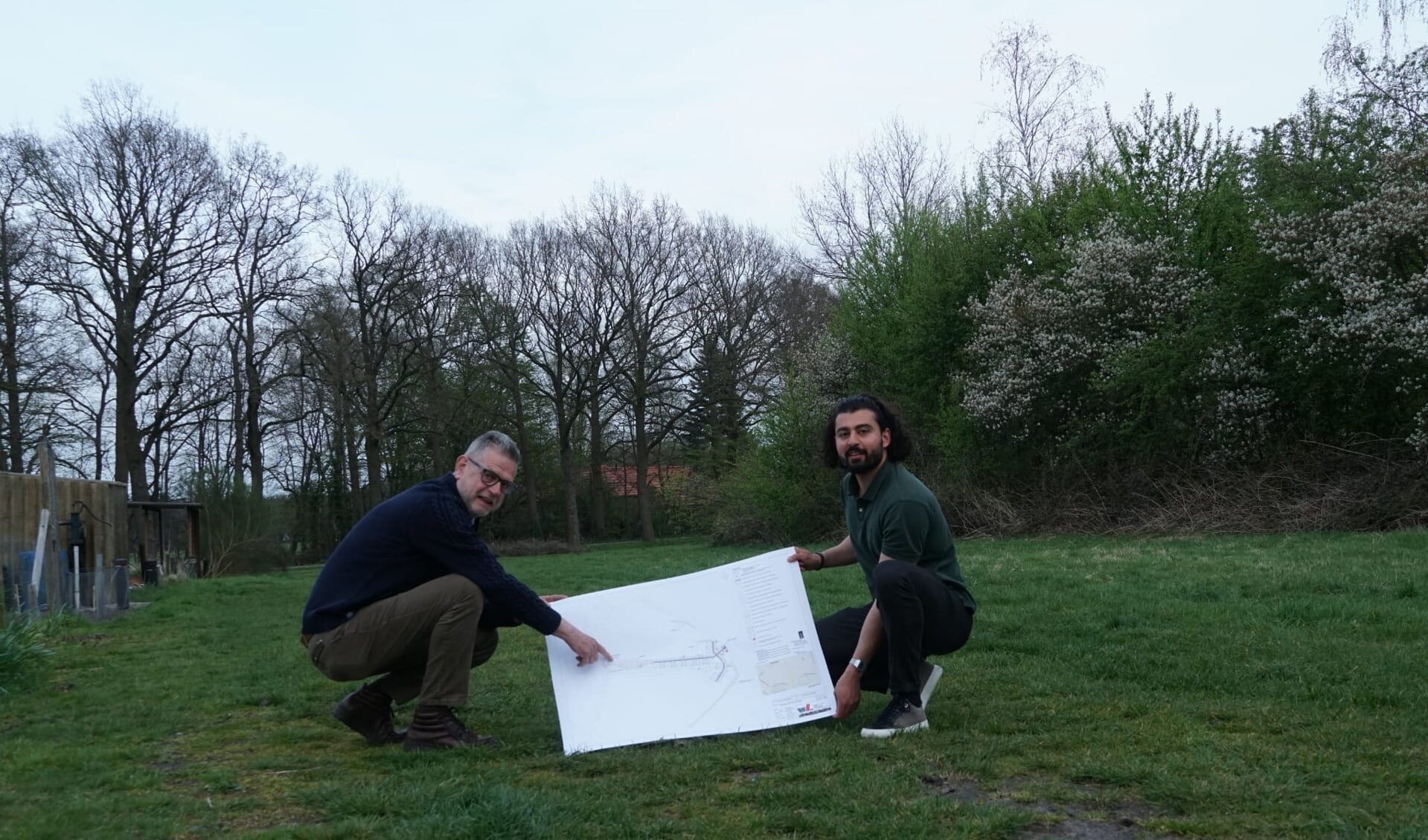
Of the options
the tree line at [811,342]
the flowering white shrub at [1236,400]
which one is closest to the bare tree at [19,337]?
the tree line at [811,342]

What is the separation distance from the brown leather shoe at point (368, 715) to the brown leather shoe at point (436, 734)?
25cm

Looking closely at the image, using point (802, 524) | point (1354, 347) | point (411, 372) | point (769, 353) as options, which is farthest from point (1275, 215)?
point (411, 372)

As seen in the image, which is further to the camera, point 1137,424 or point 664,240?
point 664,240

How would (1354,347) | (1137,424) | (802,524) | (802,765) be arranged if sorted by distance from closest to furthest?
(802,765) → (1354,347) → (1137,424) → (802,524)

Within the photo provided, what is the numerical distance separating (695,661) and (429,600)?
1099mm

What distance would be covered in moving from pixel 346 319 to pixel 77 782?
34.7m

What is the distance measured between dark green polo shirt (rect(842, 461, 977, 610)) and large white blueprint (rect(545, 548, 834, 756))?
33 centimetres

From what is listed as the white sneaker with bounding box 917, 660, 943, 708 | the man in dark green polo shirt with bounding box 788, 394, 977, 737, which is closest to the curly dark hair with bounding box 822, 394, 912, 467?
the man in dark green polo shirt with bounding box 788, 394, 977, 737

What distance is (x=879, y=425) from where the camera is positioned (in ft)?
15.3

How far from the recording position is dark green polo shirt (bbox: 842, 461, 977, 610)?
4.45 meters

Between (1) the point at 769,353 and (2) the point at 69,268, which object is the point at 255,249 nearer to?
(2) the point at 69,268

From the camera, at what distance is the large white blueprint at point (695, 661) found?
4465mm

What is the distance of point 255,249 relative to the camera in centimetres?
3444

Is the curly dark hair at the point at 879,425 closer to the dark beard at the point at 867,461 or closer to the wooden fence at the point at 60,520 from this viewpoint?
the dark beard at the point at 867,461
